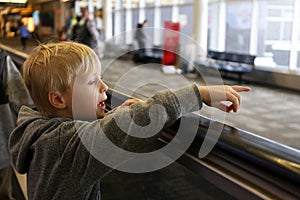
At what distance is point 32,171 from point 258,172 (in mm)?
834

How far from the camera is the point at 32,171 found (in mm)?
1421

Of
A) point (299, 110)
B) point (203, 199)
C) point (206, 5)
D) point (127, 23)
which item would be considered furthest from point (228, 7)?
point (203, 199)

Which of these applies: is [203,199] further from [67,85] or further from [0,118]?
[0,118]

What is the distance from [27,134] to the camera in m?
1.39

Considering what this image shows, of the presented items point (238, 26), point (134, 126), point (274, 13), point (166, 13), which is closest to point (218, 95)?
point (134, 126)

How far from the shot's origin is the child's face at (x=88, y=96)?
4.27ft

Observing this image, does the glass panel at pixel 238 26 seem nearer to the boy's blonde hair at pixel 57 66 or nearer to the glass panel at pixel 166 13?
the glass panel at pixel 166 13

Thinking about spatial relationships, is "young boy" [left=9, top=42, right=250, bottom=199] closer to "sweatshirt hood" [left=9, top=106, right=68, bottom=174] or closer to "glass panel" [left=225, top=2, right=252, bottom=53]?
"sweatshirt hood" [left=9, top=106, right=68, bottom=174]

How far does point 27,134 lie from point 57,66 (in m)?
0.28

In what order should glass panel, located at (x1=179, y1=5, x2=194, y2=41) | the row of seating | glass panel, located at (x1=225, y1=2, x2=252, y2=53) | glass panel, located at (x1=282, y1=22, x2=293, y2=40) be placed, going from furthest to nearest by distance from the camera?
glass panel, located at (x1=179, y1=5, x2=194, y2=41)
glass panel, located at (x1=225, y1=2, x2=252, y2=53)
the row of seating
glass panel, located at (x1=282, y1=22, x2=293, y2=40)

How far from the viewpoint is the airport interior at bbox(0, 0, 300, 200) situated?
0.93 m

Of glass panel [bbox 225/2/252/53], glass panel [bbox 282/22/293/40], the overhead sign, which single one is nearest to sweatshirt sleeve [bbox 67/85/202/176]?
the overhead sign

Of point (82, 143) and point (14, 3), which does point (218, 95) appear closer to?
point (82, 143)

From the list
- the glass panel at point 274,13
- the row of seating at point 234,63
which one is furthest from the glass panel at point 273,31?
the row of seating at point 234,63
